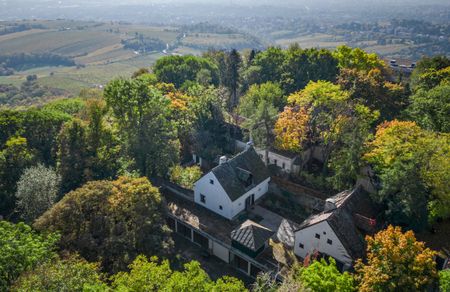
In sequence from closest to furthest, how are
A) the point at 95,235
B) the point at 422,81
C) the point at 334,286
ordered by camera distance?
the point at 334,286 → the point at 95,235 → the point at 422,81

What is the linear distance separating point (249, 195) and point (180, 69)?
125 ft

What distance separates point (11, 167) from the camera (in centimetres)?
4438

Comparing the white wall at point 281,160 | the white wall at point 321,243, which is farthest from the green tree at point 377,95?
the white wall at point 321,243

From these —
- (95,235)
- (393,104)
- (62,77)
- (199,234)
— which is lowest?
(62,77)

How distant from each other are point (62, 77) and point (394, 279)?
508 feet

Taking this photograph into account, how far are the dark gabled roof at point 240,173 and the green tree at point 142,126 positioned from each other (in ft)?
27.2

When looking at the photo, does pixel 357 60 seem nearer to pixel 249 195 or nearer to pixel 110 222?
pixel 249 195

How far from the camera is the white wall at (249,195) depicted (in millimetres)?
43781

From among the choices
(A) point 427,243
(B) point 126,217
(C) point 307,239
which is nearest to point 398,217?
(A) point 427,243

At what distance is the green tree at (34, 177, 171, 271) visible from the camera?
33.4 meters

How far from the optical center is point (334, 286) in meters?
27.0

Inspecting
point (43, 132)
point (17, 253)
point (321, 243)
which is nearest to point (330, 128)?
point (321, 243)

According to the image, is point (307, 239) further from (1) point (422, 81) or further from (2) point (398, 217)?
(1) point (422, 81)

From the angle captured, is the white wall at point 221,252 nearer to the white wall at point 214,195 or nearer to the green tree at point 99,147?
the white wall at point 214,195
